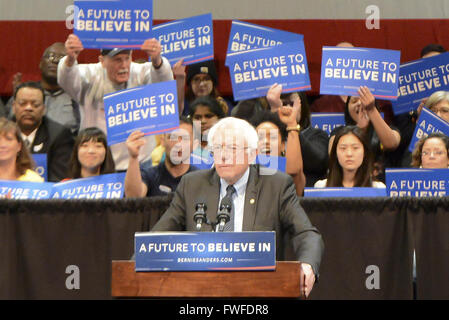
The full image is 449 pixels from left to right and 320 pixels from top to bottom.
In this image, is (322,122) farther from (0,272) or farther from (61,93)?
(0,272)

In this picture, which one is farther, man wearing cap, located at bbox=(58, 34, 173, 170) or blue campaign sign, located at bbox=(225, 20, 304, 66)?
blue campaign sign, located at bbox=(225, 20, 304, 66)

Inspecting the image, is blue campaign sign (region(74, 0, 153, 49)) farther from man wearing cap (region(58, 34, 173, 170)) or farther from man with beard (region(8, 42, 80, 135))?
man with beard (region(8, 42, 80, 135))

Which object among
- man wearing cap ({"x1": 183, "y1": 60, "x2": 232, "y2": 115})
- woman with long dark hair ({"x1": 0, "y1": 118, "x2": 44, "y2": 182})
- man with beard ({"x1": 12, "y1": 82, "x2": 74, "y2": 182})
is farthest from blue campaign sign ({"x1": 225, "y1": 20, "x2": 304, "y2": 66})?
woman with long dark hair ({"x1": 0, "y1": 118, "x2": 44, "y2": 182})

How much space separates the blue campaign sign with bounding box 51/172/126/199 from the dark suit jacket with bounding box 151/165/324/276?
3.69 ft

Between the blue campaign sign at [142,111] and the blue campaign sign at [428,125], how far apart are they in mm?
1552

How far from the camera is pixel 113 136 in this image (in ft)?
16.4

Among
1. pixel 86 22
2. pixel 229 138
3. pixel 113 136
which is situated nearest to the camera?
pixel 229 138

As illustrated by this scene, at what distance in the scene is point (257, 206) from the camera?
371cm

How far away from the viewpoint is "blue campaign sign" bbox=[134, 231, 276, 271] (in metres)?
2.97

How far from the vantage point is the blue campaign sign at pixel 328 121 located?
5969mm

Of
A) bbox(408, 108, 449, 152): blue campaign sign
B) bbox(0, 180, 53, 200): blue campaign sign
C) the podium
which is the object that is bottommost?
the podium

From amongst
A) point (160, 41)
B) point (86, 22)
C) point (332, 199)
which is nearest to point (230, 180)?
point (332, 199)

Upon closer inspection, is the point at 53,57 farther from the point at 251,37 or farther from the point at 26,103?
the point at 251,37

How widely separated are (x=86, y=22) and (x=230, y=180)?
2.09m
